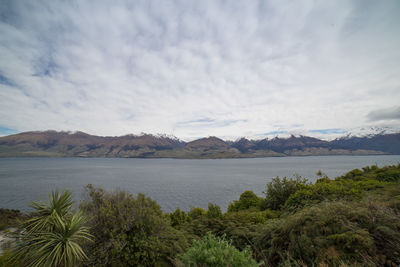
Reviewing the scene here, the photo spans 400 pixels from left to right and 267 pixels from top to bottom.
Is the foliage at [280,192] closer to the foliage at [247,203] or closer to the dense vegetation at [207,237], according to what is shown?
the foliage at [247,203]

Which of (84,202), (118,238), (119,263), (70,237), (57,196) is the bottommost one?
(119,263)

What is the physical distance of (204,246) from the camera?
5.84m

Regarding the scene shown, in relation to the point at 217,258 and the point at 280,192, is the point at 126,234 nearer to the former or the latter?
the point at 217,258

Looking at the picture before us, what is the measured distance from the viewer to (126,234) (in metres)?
9.16

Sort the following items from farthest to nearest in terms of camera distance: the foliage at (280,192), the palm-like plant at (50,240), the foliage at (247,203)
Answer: the foliage at (247,203)
the foliage at (280,192)
the palm-like plant at (50,240)

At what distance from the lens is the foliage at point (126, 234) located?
8492 mm

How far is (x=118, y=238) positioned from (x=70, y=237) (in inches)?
81.5

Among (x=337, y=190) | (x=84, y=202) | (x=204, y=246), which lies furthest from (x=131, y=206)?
(x=337, y=190)

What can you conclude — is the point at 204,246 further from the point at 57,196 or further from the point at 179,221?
the point at 179,221

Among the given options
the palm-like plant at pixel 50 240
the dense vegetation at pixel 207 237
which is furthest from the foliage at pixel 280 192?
the palm-like plant at pixel 50 240

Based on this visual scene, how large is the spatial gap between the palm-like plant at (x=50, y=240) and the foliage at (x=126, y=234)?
0.98 meters

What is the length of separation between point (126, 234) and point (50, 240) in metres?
3.13

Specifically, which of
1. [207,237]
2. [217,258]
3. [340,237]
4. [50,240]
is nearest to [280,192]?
[207,237]

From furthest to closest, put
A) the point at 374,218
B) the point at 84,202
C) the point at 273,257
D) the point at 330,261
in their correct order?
the point at 84,202 → the point at 273,257 → the point at 374,218 → the point at 330,261
